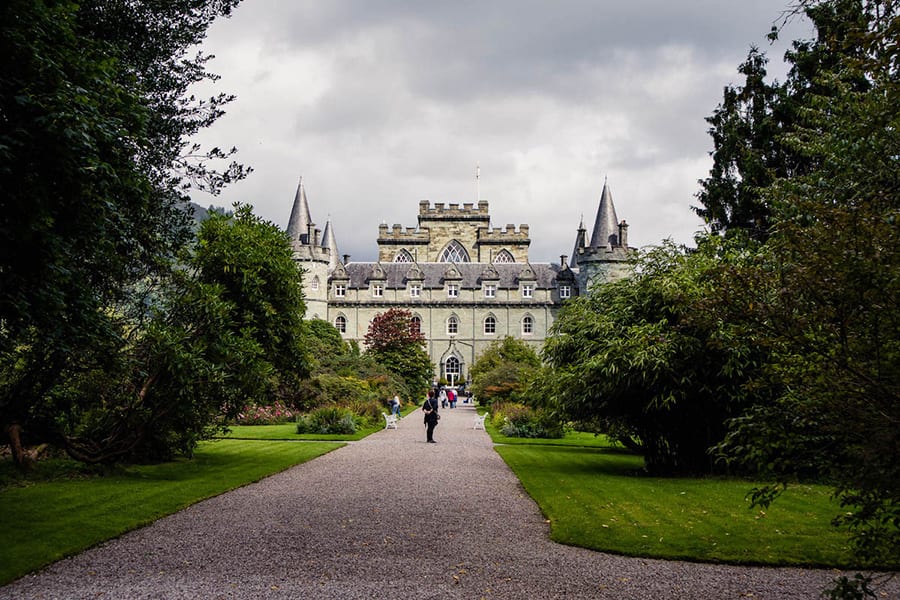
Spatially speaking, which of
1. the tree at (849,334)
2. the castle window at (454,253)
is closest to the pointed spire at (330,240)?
the castle window at (454,253)

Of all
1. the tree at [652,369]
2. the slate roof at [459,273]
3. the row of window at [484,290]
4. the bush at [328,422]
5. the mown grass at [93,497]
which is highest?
the slate roof at [459,273]

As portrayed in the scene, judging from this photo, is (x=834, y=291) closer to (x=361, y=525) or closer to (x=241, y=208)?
(x=361, y=525)

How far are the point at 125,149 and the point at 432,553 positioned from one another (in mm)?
5187

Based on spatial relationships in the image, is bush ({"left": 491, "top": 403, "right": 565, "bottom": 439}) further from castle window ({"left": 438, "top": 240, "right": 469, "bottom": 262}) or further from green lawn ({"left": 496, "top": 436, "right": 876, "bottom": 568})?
castle window ({"left": 438, "top": 240, "right": 469, "bottom": 262})

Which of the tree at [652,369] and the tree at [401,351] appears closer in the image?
the tree at [652,369]

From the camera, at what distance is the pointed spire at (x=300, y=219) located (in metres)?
53.8

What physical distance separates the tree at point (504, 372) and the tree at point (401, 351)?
10.6 ft

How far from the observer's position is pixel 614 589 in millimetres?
6027

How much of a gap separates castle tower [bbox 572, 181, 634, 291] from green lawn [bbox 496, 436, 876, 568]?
39.2 meters

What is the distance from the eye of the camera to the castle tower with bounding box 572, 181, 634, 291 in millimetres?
52156

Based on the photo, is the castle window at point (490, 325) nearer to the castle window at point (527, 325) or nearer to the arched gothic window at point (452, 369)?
the castle window at point (527, 325)

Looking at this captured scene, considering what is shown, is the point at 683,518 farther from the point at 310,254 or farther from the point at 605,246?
the point at 310,254

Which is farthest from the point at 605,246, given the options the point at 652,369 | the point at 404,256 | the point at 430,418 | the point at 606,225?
the point at 652,369

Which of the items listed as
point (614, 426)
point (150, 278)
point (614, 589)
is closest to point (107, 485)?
point (150, 278)
